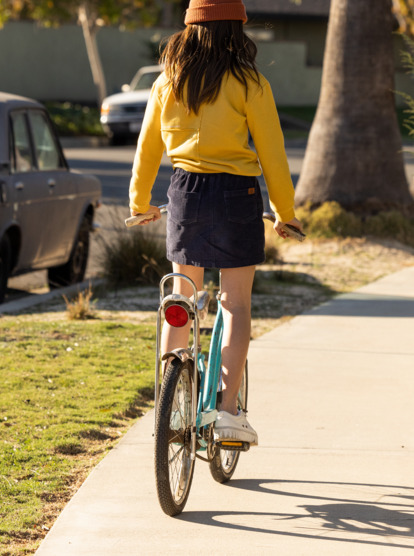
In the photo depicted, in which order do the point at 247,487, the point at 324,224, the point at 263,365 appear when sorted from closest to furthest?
the point at 247,487
the point at 263,365
the point at 324,224

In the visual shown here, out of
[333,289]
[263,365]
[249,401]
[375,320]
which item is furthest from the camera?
[333,289]

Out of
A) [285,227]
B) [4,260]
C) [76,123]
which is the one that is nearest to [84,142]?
[76,123]

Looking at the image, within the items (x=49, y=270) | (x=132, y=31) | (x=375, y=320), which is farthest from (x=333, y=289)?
(x=132, y=31)

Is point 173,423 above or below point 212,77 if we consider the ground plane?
below

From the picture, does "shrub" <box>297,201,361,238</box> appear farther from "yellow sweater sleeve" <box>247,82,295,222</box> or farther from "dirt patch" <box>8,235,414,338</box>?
"yellow sweater sleeve" <box>247,82,295,222</box>

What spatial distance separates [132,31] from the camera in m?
37.8

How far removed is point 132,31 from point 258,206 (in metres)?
34.6

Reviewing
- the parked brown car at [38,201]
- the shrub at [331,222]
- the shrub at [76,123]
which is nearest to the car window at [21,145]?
the parked brown car at [38,201]

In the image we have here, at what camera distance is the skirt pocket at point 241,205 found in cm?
422

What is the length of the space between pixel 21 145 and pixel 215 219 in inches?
224

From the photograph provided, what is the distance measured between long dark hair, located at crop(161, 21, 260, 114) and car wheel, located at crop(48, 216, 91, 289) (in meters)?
6.36

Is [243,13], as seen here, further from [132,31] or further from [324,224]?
[132,31]

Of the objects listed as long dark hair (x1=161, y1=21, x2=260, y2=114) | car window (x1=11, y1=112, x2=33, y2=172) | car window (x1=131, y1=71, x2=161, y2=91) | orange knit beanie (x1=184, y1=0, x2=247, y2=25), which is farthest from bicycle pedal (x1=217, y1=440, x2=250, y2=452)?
car window (x1=131, y1=71, x2=161, y2=91)

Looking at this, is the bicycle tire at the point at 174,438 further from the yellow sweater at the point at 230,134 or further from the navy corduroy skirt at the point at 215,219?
the yellow sweater at the point at 230,134
